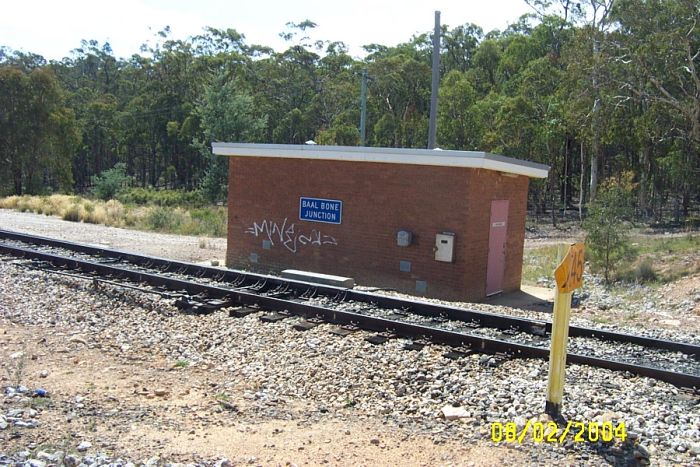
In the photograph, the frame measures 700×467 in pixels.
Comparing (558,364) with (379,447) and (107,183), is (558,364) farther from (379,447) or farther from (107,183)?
(107,183)

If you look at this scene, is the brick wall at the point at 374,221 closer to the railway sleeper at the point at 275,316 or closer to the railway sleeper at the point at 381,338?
the railway sleeper at the point at 275,316

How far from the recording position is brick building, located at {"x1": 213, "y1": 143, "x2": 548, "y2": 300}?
1359 cm

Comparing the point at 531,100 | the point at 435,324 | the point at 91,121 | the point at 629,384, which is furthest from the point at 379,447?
the point at 91,121

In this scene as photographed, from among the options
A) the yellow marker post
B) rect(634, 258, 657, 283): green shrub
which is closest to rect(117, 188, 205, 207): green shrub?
rect(634, 258, 657, 283): green shrub

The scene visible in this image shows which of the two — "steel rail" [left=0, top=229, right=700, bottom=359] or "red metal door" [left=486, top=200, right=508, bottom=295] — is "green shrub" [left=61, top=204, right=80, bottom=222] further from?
"red metal door" [left=486, top=200, right=508, bottom=295]

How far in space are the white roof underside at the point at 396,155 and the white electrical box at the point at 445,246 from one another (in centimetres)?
146

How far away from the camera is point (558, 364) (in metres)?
5.75

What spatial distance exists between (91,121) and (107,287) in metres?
70.2

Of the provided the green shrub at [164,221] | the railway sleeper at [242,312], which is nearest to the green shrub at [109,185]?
the green shrub at [164,221]

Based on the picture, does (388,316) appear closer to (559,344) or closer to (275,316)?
(275,316)

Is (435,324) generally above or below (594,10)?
below

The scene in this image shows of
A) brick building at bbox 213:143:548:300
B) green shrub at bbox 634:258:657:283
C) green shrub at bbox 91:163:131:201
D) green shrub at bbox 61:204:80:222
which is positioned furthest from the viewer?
green shrub at bbox 91:163:131:201

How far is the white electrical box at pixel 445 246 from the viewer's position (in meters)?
13.5

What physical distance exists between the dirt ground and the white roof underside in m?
7.64
